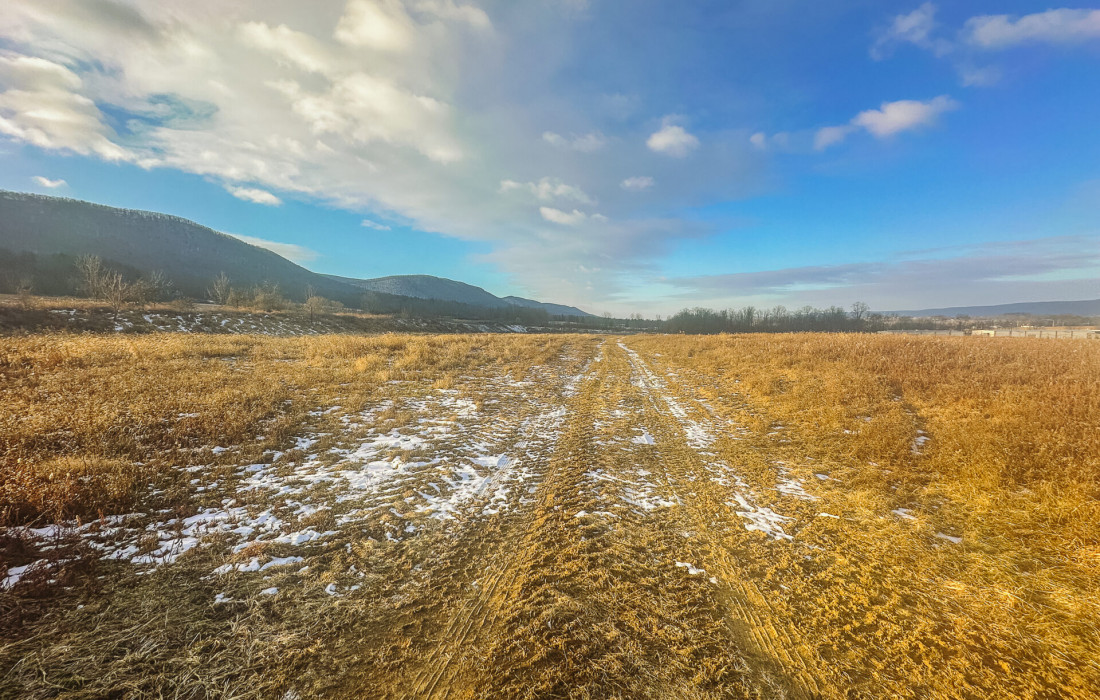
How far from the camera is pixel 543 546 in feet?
15.4

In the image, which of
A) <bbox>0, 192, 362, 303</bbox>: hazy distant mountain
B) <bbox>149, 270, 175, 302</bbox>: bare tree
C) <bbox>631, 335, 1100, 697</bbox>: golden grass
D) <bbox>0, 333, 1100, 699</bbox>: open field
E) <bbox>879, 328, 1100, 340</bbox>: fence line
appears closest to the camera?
<bbox>0, 333, 1100, 699</bbox>: open field

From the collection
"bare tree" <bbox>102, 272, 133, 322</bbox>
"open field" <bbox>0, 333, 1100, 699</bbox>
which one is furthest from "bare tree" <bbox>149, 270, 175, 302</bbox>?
"open field" <bbox>0, 333, 1100, 699</bbox>

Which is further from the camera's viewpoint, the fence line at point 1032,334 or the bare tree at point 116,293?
the bare tree at point 116,293

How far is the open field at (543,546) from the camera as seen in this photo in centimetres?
297

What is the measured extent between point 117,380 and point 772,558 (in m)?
15.1

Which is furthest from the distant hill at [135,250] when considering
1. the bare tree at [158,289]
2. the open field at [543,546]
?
the open field at [543,546]

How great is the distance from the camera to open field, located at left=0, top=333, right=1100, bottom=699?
297 cm

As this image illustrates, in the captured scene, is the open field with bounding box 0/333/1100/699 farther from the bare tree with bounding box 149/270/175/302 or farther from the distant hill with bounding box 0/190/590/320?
the distant hill with bounding box 0/190/590/320

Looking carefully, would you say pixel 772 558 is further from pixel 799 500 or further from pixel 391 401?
pixel 391 401

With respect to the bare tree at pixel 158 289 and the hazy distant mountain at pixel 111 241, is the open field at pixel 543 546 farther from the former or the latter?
the hazy distant mountain at pixel 111 241

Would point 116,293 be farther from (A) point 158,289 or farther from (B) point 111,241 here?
(B) point 111,241

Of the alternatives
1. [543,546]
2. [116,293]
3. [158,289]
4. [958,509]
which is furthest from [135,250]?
[958,509]

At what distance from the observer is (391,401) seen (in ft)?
35.9

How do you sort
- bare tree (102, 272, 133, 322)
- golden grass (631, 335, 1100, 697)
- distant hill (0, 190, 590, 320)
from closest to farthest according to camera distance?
golden grass (631, 335, 1100, 697)
bare tree (102, 272, 133, 322)
distant hill (0, 190, 590, 320)
